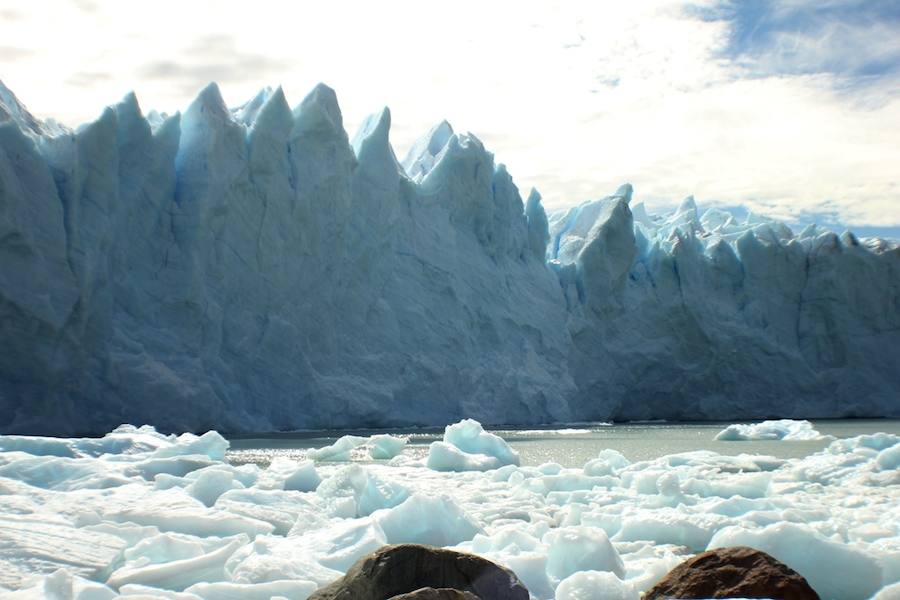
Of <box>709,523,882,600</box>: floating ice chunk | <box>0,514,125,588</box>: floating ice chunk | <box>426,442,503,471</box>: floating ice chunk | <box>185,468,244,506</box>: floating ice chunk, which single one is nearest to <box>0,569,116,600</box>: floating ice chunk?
<box>0,514,125,588</box>: floating ice chunk

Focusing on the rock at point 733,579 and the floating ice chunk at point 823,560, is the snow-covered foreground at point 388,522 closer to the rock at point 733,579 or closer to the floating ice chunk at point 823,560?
the floating ice chunk at point 823,560

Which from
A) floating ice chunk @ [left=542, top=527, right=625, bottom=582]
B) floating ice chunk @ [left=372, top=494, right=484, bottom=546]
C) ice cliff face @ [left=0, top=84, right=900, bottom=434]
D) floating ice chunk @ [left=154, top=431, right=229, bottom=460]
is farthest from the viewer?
ice cliff face @ [left=0, top=84, right=900, bottom=434]

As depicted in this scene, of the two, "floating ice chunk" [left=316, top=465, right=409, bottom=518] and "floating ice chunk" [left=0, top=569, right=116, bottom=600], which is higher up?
"floating ice chunk" [left=316, top=465, right=409, bottom=518]

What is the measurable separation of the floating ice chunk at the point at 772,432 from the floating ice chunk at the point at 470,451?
731cm

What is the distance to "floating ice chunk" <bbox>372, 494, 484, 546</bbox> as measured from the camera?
579cm

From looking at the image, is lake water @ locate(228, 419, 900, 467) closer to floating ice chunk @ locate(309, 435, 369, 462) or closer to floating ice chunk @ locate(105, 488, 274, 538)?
floating ice chunk @ locate(309, 435, 369, 462)

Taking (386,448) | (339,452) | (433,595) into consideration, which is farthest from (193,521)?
(386,448)

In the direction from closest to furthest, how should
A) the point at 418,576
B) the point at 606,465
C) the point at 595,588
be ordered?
the point at 418,576 < the point at 595,588 < the point at 606,465

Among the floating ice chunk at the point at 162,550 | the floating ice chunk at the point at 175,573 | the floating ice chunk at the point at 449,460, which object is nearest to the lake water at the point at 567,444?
the floating ice chunk at the point at 449,460

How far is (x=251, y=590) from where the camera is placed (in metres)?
4.29

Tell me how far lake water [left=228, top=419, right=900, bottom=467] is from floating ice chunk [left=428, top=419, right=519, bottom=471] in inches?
23.6

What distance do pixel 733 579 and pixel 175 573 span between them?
2.63 meters

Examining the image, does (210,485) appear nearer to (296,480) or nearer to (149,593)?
(296,480)

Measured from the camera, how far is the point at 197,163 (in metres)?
19.1
